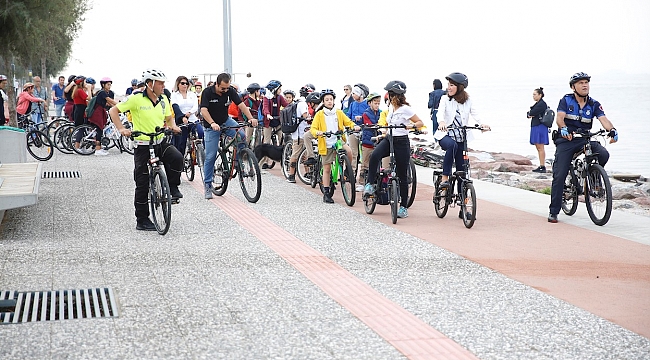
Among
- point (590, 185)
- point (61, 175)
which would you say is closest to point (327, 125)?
point (590, 185)

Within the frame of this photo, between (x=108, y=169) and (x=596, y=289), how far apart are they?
12.1 meters

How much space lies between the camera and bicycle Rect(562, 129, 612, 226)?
10.7m

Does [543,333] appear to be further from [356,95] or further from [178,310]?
[356,95]

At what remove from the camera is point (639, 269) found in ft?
27.1

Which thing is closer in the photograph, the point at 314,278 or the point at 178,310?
the point at 178,310

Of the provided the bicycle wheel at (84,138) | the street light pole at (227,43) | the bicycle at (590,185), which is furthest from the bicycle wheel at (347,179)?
the street light pole at (227,43)

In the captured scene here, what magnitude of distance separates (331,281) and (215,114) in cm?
603

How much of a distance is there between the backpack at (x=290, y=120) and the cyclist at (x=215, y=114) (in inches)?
89.9

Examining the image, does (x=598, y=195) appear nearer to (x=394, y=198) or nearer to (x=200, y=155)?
(x=394, y=198)

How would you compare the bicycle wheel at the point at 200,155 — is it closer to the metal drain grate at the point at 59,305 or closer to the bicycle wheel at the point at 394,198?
the bicycle wheel at the point at 394,198

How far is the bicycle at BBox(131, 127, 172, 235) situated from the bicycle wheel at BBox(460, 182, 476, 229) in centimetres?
348

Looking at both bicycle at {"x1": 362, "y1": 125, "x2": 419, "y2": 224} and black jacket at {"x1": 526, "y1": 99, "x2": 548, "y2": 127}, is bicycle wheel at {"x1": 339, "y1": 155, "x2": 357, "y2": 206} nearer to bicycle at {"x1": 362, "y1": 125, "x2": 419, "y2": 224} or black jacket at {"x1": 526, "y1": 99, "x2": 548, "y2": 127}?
bicycle at {"x1": 362, "y1": 125, "x2": 419, "y2": 224}

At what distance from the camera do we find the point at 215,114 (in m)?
13.1

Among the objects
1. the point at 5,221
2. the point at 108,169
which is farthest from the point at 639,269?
the point at 108,169
